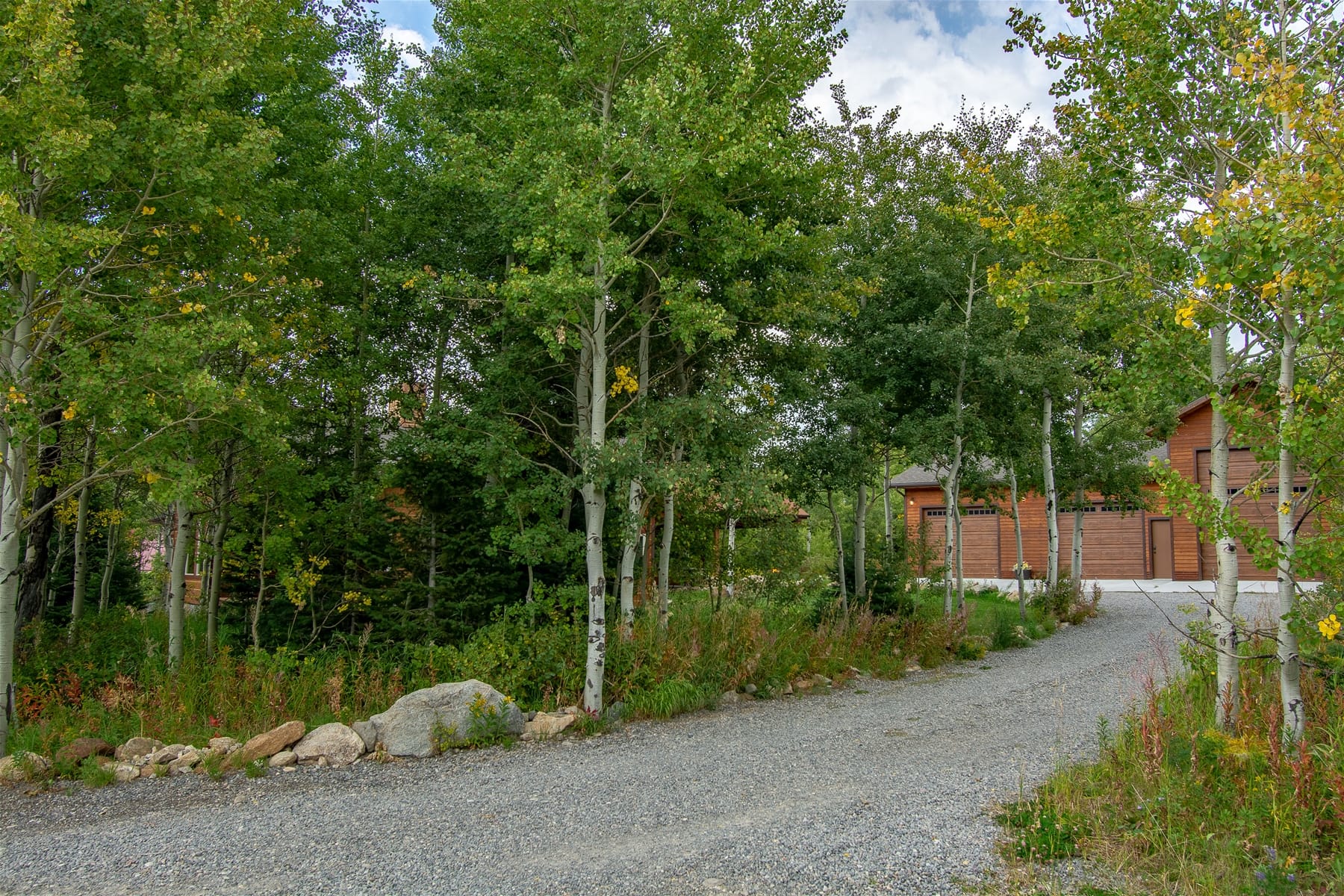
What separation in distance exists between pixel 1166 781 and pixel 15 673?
397 inches

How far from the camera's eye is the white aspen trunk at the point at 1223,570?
5324mm

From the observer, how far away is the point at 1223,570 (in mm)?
5527

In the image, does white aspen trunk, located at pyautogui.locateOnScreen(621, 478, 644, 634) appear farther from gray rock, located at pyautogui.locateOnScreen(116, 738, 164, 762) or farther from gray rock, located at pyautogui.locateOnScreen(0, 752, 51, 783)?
gray rock, located at pyautogui.locateOnScreen(0, 752, 51, 783)

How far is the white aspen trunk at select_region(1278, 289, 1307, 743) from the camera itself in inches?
192

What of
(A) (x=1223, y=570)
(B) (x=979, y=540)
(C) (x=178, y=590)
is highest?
(A) (x=1223, y=570)

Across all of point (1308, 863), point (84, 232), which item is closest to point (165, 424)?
point (84, 232)

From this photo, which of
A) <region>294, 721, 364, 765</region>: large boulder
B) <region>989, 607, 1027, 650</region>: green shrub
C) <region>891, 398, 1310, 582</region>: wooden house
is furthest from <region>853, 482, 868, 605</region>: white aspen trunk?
<region>294, 721, 364, 765</region>: large boulder

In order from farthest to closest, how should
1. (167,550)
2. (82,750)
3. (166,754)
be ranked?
(167,550) < (166,754) < (82,750)

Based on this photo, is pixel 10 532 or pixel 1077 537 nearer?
pixel 10 532

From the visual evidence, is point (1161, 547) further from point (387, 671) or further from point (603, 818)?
point (603, 818)

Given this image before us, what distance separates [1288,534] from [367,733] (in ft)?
23.7

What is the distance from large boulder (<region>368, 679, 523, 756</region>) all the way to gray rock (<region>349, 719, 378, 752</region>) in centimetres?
3

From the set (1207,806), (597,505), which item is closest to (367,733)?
Result: (597,505)

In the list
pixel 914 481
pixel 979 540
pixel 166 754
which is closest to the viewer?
pixel 166 754
